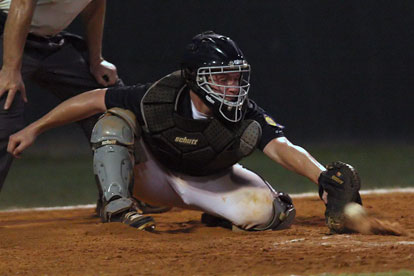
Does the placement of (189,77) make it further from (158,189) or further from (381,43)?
(381,43)

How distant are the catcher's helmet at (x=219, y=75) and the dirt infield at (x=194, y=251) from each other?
2.59 feet

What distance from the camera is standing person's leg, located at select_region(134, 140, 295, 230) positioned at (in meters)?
5.29

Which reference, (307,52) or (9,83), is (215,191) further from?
A: (307,52)

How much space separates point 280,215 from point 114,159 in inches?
45.2

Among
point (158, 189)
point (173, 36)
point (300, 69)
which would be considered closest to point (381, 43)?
point (300, 69)

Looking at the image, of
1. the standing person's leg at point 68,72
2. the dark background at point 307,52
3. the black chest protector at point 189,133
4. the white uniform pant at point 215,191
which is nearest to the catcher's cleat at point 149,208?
the standing person's leg at point 68,72

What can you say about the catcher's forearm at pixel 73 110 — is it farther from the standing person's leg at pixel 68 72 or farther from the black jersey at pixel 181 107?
the standing person's leg at pixel 68 72

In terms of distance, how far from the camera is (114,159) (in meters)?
5.02

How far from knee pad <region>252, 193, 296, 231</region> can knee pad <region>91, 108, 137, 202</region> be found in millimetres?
945

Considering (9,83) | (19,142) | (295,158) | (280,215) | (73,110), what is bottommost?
(280,215)

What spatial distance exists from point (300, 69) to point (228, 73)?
20.1ft

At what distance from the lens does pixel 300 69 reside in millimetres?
10945

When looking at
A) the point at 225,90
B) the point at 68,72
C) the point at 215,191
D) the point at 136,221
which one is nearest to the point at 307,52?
the point at 68,72

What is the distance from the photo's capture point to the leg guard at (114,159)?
497 cm
